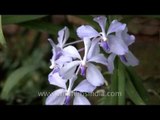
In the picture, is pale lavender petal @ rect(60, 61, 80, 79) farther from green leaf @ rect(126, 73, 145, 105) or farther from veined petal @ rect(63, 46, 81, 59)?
green leaf @ rect(126, 73, 145, 105)

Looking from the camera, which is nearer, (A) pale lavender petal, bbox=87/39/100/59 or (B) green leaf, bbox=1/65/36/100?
(A) pale lavender petal, bbox=87/39/100/59

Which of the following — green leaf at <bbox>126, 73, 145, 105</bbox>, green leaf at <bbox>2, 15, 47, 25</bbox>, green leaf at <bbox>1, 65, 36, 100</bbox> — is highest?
green leaf at <bbox>2, 15, 47, 25</bbox>

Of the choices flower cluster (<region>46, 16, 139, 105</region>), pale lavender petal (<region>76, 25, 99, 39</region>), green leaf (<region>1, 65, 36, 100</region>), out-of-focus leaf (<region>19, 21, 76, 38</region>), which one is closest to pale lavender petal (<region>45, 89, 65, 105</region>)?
flower cluster (<region>46, 16, 139, 105</region>)

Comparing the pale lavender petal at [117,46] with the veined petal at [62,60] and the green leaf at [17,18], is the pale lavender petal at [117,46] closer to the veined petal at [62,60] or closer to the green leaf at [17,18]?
the veined petal at [62,60]

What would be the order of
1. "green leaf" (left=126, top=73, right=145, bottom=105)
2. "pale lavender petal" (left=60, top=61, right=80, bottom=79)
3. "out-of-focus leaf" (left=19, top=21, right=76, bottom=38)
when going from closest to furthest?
"pale lavender petal" (left=60, top=61, right=80, bottom=79)
"green leaf" (left=126, top=73, right=145, bottom=105)
"out-of-focus leaf" (left=19, top=21, right=76, bottom=38)

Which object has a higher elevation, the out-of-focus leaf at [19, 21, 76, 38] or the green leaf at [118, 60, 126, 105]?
the out-of-focus leaf at [19, 21, 76, 38]

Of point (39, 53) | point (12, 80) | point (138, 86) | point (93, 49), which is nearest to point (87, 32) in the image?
point (93, 49)
